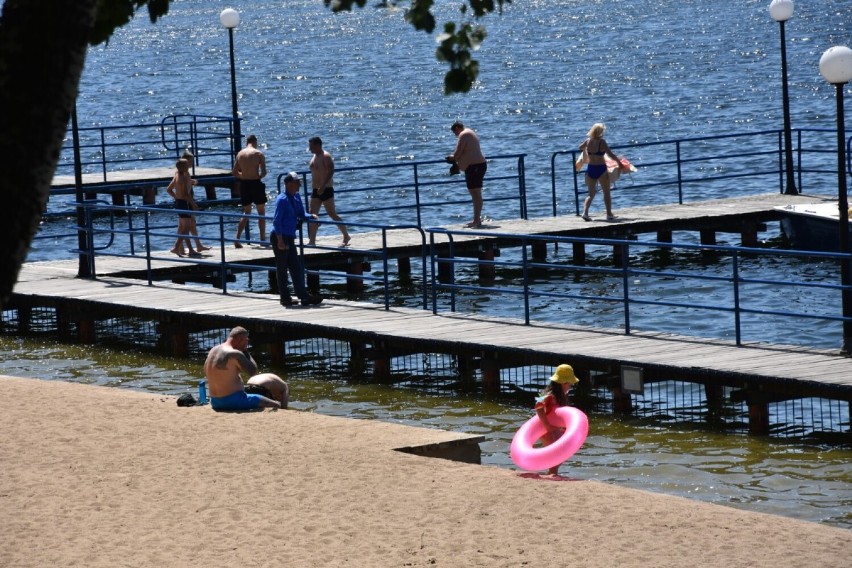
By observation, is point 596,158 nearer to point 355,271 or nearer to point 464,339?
point 355,271

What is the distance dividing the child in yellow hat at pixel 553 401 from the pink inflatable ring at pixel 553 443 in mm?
36

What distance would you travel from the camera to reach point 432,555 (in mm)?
9789

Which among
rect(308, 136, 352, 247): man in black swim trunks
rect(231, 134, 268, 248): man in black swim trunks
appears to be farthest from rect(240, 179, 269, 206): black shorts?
rect(308, 136, 352, 247): man in black swim trunks

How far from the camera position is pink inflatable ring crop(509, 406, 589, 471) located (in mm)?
11945

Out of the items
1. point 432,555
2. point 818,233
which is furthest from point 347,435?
point 818,233

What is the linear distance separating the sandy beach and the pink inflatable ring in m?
0.23

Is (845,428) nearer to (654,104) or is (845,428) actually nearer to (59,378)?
(59,378)

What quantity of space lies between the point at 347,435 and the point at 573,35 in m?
115

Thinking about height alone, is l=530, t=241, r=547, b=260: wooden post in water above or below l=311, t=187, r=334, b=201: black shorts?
below

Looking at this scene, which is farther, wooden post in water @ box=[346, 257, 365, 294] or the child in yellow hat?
wooden post in water @ box=[346, 257, 365, 294]

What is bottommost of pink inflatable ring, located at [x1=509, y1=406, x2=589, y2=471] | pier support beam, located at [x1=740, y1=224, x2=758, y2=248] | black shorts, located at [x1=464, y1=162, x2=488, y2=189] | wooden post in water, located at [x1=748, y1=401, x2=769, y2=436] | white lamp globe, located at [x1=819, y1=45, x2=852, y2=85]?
wooden post in water, located at [x1=748, y1=401, x2=769, y2=436]

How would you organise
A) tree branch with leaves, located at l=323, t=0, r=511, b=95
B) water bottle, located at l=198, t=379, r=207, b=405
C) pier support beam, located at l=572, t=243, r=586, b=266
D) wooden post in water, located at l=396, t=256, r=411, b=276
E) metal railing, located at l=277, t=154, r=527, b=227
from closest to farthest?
tree branch with leaves, located at l=323, t=0, r=511, b=95
water bottle, located at l=198, t=379, r=207, b=405
wooden post in water, located at l=396, t=256, r=411, b=276
pier support beam, located at l=572, t=243, r=586, b=266
metal railing, located at l=277, t=154, r=527, b=227

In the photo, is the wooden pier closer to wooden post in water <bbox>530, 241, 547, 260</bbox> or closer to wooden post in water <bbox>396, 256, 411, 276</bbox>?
wooden post in water <bbox>396, 256, 411, 276</bbox>

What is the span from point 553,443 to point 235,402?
3.12 meters
